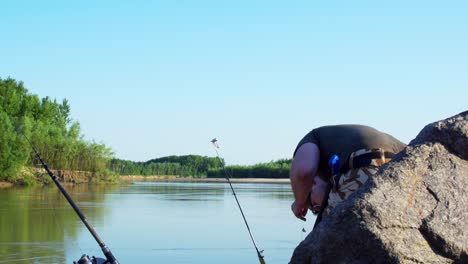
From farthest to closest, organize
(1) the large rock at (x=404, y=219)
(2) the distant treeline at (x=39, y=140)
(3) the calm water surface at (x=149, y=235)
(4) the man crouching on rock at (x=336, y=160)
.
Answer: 1. (2) the distant treeline at (x=39, y=140)
2. (3) the calm water surface at (x=149, y=235)
3. (4) the man crouching on rock at (x=336, y=160)
4. (1) the large rock at (x=404, y=219)

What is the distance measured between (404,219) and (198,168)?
10006 centimetres

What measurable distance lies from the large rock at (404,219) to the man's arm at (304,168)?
35 cm

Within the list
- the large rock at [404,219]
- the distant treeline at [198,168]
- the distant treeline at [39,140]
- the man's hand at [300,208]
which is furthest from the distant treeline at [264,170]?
the large rock at [404,219]

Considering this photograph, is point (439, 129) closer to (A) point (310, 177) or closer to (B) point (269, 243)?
(A) point (310, 177)

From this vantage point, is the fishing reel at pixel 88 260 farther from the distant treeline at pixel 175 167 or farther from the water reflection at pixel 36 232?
the distant treeline at pixel 175 167

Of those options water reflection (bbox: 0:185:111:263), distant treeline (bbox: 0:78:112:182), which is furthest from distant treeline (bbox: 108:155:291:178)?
water reflection (bbox: 0:185:111:263)

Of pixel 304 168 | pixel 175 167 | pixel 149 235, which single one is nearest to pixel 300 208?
pixel 304 168

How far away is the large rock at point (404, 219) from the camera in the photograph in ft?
8.07

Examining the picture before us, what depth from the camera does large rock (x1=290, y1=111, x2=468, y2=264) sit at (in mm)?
2461

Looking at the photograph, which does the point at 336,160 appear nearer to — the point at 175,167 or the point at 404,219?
the point at 404,219

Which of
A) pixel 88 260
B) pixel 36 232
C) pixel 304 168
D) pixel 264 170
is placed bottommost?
pixel 36 232

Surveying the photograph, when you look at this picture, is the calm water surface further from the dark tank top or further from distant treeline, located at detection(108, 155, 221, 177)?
distant treeline, located at detection(108, 155, 221, 177)

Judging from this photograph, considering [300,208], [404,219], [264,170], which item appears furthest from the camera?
[264,170]

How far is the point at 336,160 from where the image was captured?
9.37 feet
